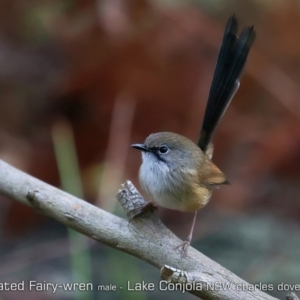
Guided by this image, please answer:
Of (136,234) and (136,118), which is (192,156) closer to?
(136,234)

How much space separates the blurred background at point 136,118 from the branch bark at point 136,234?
81 centimetres

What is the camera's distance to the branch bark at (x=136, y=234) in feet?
5.61

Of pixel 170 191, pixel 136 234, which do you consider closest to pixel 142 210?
pixel 136 234

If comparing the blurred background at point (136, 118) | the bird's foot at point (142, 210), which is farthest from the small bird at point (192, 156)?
the blurred background at point (136, 118)

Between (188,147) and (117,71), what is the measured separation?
1385 millimetres

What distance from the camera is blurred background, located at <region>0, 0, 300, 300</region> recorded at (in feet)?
10.0

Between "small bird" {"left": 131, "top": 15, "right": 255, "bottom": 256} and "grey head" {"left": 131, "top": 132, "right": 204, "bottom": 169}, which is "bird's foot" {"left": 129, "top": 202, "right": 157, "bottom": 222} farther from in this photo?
"grey head" {"left": 131, "top": 132, "right": 204, "bottom": 169}

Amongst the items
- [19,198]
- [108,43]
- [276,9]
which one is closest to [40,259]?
[19,198]

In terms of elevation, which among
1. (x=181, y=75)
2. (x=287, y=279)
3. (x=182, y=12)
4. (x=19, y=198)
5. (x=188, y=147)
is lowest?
(x=19, y=198)

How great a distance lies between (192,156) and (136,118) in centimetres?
122

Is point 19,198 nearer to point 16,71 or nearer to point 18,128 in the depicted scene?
point 18,128

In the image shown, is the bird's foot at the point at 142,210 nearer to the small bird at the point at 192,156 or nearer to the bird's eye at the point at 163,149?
the small bird at the point at 192,156

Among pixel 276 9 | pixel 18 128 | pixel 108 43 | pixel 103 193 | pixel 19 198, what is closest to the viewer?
pixel 19 198

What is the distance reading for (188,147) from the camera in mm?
2338
